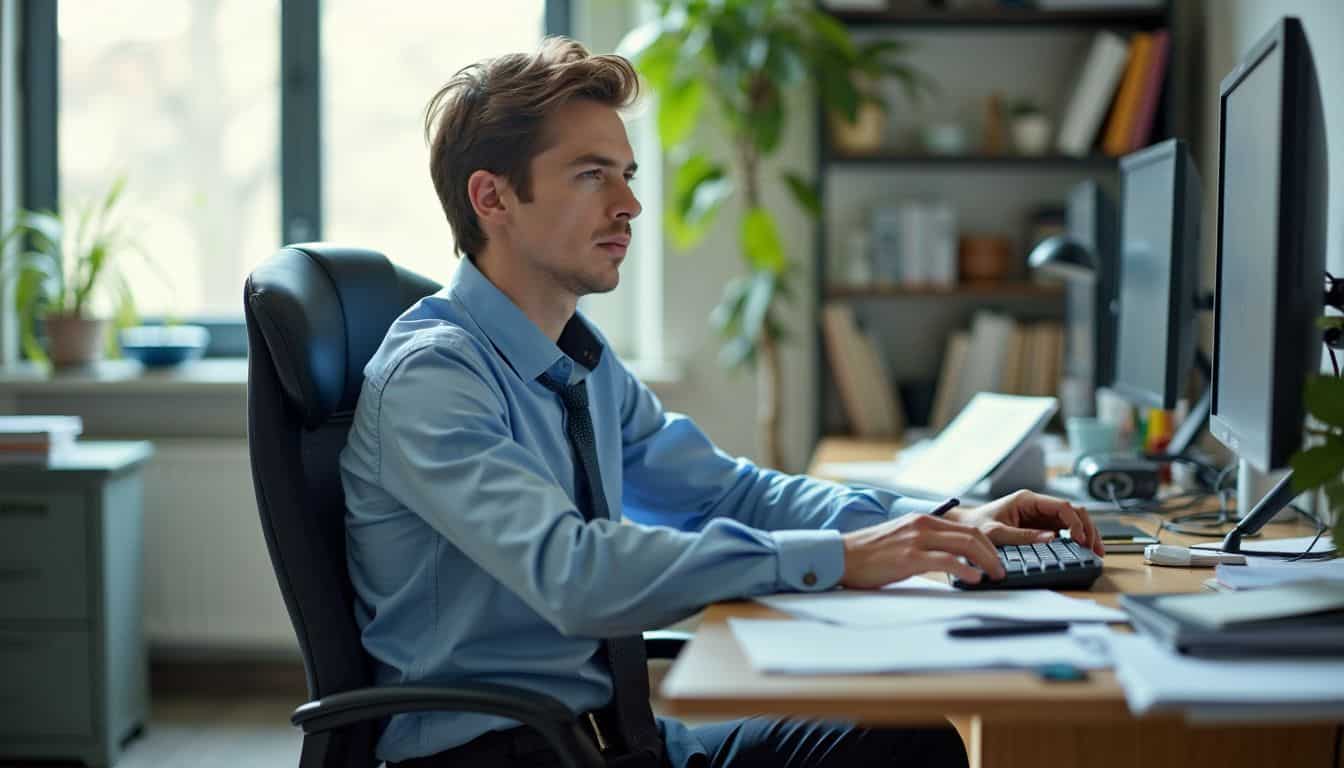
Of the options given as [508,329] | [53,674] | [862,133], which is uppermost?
[862,133]

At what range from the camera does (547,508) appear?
47.9 inches

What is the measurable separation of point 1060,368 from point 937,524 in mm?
2198

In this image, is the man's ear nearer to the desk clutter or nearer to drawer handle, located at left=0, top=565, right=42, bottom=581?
the desk clutter

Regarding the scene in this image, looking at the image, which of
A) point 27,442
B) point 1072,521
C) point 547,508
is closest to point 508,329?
point 547,508

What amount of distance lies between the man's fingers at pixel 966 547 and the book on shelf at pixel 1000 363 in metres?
2.08

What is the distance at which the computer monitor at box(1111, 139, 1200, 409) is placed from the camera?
1.96m

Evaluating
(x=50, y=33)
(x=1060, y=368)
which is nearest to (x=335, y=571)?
(x=1060, y=368)

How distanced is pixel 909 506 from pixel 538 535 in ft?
1.89

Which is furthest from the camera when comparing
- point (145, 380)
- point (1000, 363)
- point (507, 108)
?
point (145, 380)

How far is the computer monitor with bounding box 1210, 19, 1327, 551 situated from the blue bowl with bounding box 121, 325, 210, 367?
2.90 meters

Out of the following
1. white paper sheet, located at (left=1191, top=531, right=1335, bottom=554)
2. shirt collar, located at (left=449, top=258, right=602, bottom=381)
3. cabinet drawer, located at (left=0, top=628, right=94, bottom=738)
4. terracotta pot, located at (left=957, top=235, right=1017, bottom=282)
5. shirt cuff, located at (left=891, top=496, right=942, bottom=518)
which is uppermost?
terracotta pot, located at (left=957, top=235, right=1017, bottom=282)

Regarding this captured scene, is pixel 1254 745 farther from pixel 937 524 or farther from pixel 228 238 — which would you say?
pixel 228 238

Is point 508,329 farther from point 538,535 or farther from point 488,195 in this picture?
point 538,535

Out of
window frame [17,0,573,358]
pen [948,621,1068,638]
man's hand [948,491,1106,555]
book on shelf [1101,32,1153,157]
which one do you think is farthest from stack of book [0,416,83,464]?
book on shelf [1101,32,1153,157]
